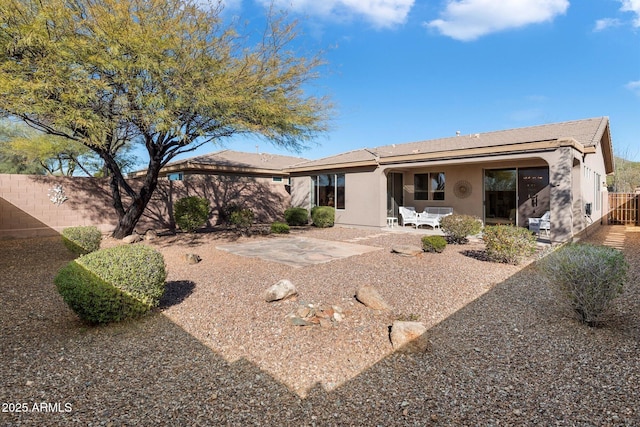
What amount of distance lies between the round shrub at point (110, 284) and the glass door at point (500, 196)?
42.5 ft

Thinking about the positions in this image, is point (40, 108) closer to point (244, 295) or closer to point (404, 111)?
point (244, 295)

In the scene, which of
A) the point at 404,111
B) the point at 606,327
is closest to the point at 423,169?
the point at 404,111

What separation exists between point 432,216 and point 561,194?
5074mm

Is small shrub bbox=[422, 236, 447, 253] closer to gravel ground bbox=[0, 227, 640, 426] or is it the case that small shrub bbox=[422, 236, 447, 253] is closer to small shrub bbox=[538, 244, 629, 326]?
gravel ground bbox=[0, 227, 640, 426]

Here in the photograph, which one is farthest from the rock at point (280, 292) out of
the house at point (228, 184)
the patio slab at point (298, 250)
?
the house at point (228, 184)

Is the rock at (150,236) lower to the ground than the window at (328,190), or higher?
lower

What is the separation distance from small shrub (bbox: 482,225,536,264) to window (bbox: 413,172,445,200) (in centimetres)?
739

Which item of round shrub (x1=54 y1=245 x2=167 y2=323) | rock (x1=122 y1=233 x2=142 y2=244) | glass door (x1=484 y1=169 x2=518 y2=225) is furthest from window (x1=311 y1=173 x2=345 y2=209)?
round shrub (x1=54 y1=245 x2=167 y2=323)

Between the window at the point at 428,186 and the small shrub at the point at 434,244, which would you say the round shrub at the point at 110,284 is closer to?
the small shrub at the point at 434,244

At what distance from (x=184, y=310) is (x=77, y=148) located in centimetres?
1981

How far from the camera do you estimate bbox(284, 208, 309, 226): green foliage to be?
624 inches

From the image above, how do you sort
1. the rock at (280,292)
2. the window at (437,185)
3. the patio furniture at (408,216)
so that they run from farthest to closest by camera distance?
the window at (437,185) < the patio furniture at (408,216) < the rock at (280,292)

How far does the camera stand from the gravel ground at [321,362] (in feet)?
8.38

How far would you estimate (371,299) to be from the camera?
4.67 meters
